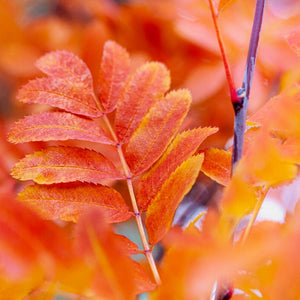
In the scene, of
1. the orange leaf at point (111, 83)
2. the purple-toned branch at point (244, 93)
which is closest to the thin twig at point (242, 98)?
the purple-toned branch at point (244, 93)

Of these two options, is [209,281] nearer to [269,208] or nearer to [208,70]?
[269,208]

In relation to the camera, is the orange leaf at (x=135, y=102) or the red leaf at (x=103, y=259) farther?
the orange leaf at (x=135, y=102)

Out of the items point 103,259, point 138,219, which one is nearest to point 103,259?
point 103,259

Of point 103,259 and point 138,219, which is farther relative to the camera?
point 138,219

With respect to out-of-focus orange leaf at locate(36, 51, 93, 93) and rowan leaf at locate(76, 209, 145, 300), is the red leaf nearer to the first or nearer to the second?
rowan leaf at locate(76, 209, 145, 300)

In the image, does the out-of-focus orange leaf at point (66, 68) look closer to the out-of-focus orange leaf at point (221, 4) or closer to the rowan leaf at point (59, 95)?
the rowan leaf at point (59, 95)

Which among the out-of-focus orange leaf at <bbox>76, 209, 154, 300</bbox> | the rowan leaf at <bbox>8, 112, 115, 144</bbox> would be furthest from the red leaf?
the rowan leaf at <bbox>8, 112, 115, 144</bbox>

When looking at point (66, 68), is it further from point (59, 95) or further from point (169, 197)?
point (169, 197)


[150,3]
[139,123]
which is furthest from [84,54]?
[139,123]
